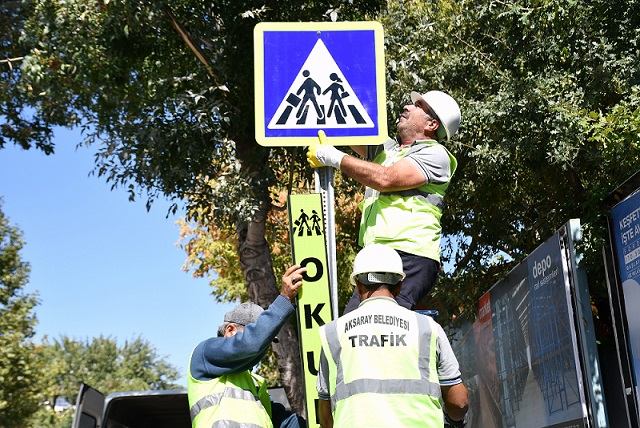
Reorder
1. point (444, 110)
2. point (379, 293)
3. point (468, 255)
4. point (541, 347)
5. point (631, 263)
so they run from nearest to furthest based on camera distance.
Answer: point (379, 293)
point (444, 110)
point (631, 263)
point (541, 347)
point (468, 255)

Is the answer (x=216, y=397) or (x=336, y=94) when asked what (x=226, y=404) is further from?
(x=336, y=94)

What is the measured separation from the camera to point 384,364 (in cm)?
379

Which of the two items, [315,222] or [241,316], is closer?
[315,222]

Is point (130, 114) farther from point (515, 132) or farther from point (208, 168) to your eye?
point (515, 132)

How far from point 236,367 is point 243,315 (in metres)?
0.37

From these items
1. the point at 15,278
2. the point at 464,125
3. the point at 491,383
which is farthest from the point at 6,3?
the point at 15,278

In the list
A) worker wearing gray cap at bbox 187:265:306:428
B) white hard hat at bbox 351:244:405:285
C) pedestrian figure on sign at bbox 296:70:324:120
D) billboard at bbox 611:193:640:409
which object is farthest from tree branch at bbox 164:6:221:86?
white hard hat at bbox 351:244:405:285

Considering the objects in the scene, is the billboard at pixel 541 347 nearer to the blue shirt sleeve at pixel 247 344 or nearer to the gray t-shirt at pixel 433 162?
the gray t-shirt at pixel 433 162

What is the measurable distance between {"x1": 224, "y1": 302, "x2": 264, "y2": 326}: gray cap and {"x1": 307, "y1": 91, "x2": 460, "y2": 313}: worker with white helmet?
553 millimetres

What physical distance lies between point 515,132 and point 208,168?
4623 mm

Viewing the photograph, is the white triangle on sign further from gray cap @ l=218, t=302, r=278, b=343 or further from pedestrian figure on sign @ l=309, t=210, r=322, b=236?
gray cap @ l=218, t=302, r=278, b=343

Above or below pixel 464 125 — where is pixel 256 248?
below

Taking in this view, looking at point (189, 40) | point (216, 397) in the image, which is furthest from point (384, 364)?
point (189, 40)

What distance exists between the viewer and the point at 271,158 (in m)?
16.0
